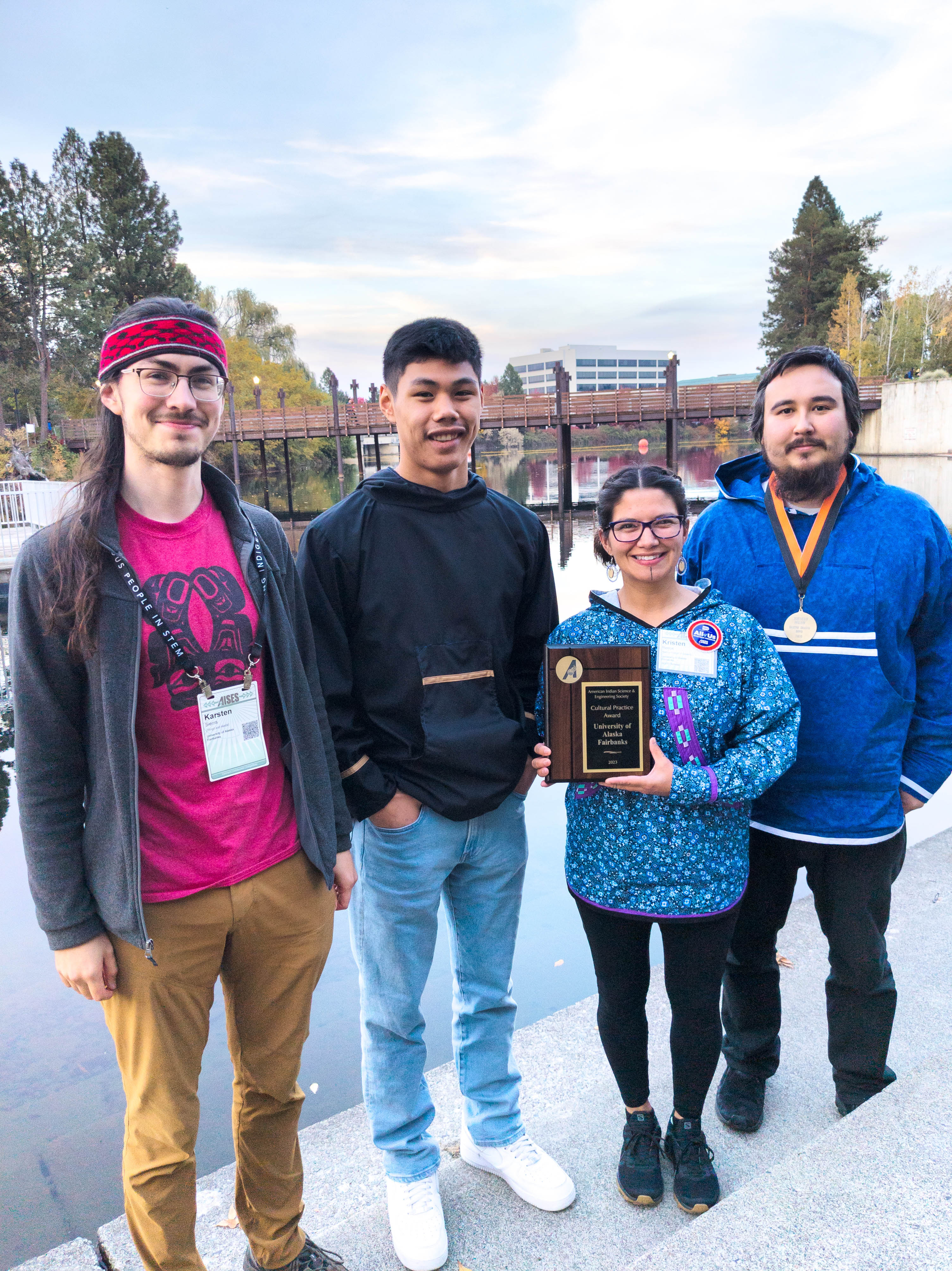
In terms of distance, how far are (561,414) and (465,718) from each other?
2868 cm

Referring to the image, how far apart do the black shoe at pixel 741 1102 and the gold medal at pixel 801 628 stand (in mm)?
1275

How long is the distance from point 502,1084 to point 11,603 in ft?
5.66

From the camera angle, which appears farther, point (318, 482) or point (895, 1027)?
point (318, 482)

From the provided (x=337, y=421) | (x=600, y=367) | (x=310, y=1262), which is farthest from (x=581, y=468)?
(x=600, y=367)

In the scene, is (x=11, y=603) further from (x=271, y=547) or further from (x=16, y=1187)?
(x=16, y=1187)

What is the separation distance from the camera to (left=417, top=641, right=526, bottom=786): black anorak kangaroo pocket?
2045 millimetres

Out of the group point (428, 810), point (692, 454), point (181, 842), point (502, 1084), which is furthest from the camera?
point (692, 454)

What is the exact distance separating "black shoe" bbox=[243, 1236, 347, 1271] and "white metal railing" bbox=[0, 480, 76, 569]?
12048 millimetres

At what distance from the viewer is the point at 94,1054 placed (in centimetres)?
334

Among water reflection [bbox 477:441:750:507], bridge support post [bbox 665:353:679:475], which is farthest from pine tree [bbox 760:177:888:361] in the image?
bridge support post [bbox 665:353:679:475]

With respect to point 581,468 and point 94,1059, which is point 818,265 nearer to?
point 581,468

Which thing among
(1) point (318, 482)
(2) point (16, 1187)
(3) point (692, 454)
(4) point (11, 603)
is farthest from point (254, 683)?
(3) point (692, 454)

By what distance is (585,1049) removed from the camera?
8.87ft

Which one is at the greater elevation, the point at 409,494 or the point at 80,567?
the point at 409,494
